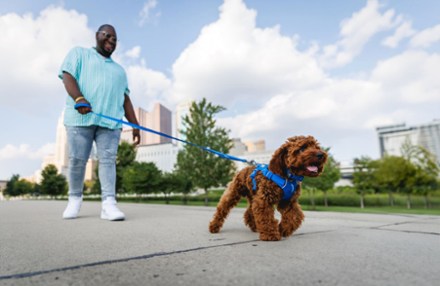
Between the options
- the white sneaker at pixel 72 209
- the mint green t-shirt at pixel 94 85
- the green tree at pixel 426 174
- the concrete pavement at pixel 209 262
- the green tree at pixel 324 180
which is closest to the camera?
the concrete pavement at pixel 209 262

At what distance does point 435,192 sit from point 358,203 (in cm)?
598

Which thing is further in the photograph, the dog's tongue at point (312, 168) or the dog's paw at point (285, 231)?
the dog's paw at point (285, 231)

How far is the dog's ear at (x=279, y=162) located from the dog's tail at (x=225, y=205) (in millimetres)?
641

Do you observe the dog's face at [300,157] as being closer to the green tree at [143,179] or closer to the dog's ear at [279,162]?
the dog's ear at [279,162]

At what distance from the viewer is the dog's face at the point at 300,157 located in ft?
8.29

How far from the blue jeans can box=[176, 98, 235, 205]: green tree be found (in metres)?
15.5

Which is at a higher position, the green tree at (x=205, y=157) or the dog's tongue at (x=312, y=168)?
the green tree at (x=205, y=157)

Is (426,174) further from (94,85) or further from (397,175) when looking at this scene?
(94,85)

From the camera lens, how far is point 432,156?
23.5m

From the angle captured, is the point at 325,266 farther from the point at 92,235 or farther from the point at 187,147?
the point at 187,147

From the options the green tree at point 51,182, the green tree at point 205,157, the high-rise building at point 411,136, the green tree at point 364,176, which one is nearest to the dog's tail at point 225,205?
the green tree at point 205,157

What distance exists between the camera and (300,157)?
8.39 ft

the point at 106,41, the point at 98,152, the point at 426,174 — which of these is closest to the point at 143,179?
the point at 98,152

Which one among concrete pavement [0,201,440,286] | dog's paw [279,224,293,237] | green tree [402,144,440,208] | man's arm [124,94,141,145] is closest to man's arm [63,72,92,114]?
man's arm [124,94,141,145]
